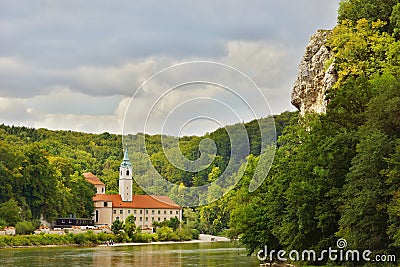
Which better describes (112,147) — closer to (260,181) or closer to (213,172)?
(260,181)

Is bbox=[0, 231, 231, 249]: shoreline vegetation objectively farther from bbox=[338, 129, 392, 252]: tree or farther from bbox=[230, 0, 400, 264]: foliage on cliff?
bbox=[338, 129, 392, 252]: tree

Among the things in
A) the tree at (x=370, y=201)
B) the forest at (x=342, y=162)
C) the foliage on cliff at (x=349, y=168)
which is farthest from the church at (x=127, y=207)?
the tree at (x=370, y=201)

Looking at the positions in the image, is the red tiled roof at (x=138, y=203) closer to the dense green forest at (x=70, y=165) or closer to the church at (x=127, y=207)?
the church at (x=127, y=207)

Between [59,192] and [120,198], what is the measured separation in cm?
2794

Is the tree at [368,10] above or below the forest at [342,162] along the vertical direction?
above

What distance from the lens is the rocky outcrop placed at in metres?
50.3

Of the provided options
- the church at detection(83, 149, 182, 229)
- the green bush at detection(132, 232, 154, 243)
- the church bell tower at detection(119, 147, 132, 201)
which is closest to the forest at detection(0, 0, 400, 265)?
the green bush at detection(132, 232, 154, 243)

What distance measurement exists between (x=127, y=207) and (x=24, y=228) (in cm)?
4392

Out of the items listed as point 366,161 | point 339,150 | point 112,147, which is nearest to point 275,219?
point 339,150

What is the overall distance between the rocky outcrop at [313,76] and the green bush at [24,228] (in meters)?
42.1

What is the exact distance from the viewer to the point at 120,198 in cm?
12638

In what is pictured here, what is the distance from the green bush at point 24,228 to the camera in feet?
265

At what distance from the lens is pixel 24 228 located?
81.5 metres

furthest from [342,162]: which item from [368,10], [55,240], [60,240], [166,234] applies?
[166,234]
